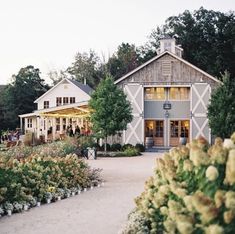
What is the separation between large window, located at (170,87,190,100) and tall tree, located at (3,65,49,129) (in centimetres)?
2337

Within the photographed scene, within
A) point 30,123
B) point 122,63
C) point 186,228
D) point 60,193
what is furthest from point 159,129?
point 122,63

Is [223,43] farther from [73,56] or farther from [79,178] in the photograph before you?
[79,178]

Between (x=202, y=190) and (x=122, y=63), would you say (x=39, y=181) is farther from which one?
(x=122, y=63)

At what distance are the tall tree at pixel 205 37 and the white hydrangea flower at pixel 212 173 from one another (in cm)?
4360

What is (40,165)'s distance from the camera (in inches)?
486

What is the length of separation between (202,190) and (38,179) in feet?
25.4

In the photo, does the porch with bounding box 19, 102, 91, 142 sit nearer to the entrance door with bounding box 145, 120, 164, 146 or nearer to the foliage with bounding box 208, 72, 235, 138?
the entrance door with bounding box 145, 120, 164, 146

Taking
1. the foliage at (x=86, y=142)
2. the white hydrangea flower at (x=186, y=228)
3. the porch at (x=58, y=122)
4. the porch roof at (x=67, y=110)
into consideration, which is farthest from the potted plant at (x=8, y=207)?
the porch at (x=58, y=122)

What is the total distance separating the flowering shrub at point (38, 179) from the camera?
995 cm

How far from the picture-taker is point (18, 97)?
5303 centimetres

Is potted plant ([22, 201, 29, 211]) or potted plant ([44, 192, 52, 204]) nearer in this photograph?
potted plant ([22, 201, 29, 211])

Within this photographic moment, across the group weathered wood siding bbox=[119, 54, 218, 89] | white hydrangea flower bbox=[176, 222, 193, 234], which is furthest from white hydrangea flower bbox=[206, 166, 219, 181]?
weathered wood siding bbox=[119, 54, 218, 89]

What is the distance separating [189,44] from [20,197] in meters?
44.9

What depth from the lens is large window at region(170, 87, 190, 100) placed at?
33.9 metres
